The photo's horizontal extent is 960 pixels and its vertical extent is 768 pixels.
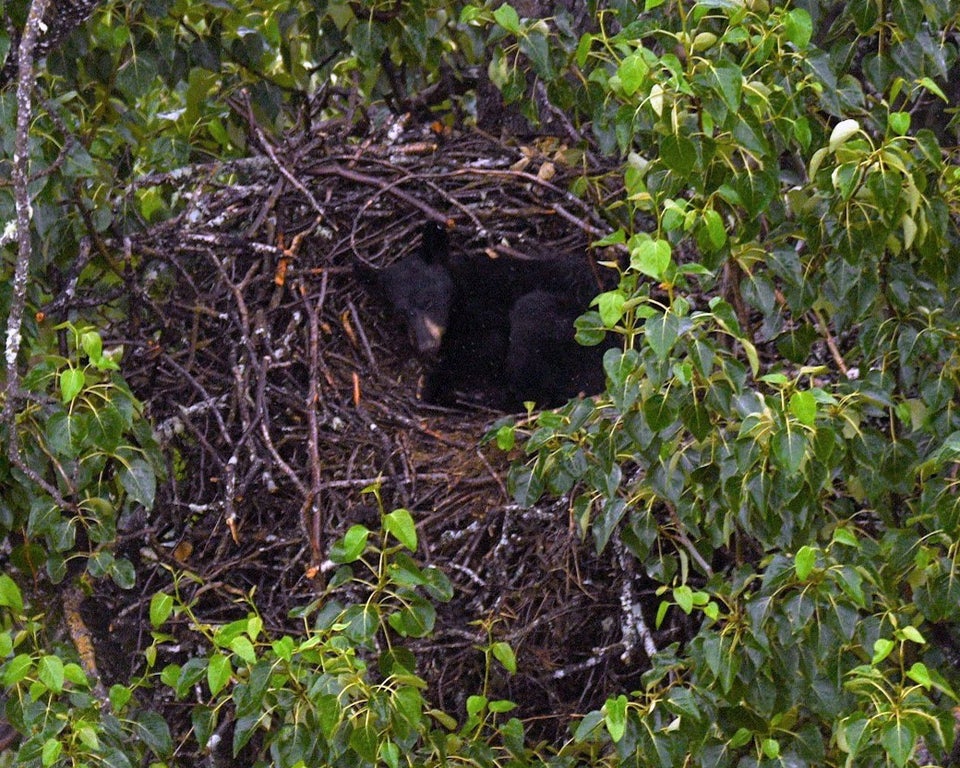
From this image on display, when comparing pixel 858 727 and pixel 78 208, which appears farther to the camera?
pixel 78 208

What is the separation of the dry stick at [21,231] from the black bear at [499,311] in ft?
6.04

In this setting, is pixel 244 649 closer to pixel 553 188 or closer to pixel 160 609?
pixel 160 609

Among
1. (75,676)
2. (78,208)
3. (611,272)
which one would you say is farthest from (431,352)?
(75,676)

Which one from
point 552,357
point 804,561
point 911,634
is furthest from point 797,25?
point 552,357

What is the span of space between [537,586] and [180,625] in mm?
985

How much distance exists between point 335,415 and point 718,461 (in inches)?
68.2

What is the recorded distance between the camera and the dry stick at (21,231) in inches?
113

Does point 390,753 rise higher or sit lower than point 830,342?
lower

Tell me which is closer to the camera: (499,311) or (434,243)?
(434,243)

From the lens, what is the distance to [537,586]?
3.62 metres

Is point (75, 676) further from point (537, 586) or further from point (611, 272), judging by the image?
point (611, 272)

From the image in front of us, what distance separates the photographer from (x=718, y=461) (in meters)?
2.74

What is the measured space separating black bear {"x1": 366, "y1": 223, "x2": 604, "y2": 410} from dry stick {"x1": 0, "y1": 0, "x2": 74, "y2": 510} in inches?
72.5

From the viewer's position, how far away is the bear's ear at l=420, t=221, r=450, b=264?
15.9 feet
